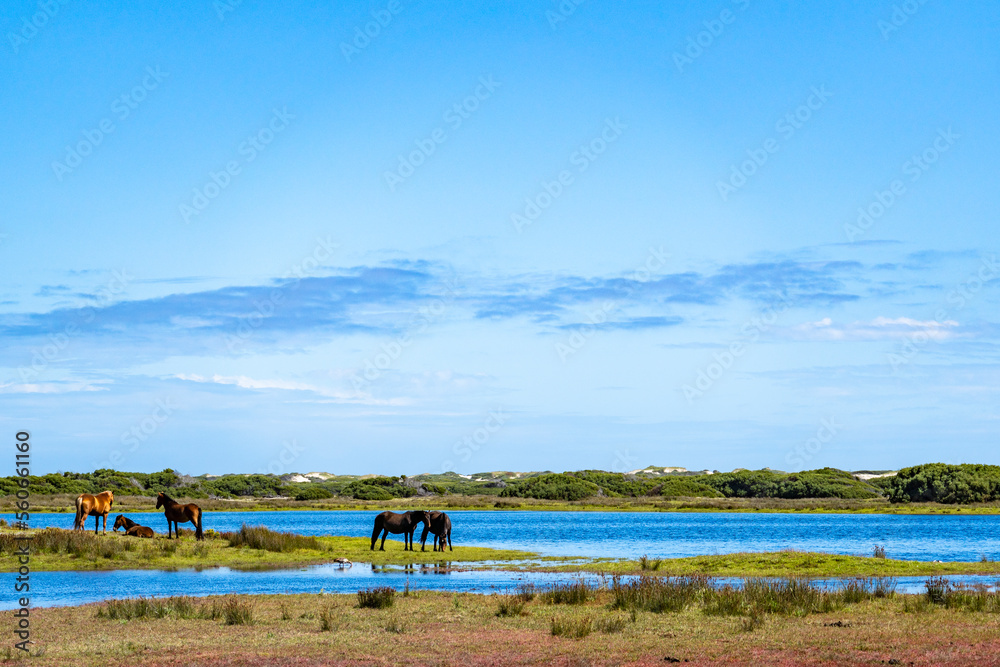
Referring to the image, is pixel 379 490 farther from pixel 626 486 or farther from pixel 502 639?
pixel 502 639

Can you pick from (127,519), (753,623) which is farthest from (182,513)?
(753,623)

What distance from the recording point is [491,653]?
1608 centimetres

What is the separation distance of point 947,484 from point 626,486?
147 feet

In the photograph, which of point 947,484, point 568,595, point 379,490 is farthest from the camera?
point 379,490

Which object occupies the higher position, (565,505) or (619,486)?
(619,486)

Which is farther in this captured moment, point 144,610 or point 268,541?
point 268,541

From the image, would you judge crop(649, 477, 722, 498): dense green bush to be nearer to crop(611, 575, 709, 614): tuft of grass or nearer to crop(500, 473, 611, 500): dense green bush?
crop(500, 473, 611, 500): dense green bush

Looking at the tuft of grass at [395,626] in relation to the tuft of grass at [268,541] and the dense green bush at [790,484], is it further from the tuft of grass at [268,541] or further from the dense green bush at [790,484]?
the dense green bush at [790,484]

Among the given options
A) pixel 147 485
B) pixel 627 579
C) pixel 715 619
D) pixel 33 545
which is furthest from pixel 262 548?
pixel 147 485

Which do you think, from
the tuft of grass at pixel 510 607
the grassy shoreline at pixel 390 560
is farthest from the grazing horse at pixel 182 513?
the tuft of grass at pixel 510 607

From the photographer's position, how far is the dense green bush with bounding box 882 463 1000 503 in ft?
300

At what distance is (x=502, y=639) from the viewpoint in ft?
57.9

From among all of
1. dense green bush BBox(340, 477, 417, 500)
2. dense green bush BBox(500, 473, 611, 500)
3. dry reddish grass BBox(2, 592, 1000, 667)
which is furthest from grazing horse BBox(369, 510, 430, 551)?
dense green bush BBox(500, 473, 611, 500)

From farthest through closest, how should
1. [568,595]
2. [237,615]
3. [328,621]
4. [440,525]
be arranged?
[440,525]
[568,595]
[237,615]
[328,621]
